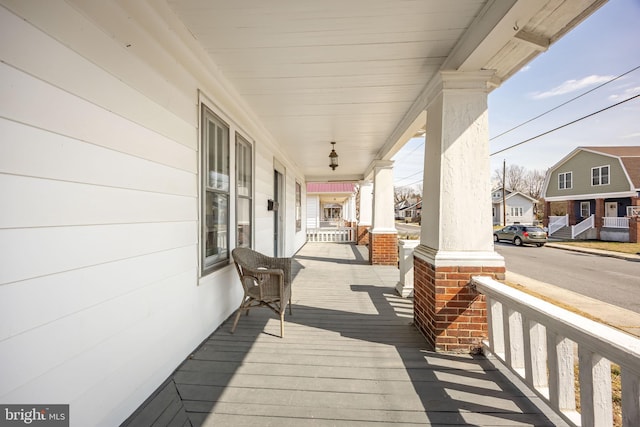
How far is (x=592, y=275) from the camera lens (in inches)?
294

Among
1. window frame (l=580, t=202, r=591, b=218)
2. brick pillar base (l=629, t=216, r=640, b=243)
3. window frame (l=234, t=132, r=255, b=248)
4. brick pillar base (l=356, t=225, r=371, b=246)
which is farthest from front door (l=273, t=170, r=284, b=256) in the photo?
window frame (l=580, t=202, r=591, b=218)

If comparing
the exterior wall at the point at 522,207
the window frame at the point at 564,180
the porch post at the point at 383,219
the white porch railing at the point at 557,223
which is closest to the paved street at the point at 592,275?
the porch post at the point at 383,219

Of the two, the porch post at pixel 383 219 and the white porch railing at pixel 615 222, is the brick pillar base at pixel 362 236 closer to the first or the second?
the porch post at pixel 383 219

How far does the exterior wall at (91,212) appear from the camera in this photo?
104 cm

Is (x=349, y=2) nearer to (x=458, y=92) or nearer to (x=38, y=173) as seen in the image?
(x=458, y=92)

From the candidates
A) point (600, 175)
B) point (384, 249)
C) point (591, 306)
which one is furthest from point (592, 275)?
point (600, 175)

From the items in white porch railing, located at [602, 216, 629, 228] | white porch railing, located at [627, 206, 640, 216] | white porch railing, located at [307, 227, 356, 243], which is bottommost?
white porch railing, located at [307, 227, 356, 243]

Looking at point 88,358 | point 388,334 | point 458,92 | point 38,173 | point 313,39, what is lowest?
point 388,334

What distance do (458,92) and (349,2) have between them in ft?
4.16

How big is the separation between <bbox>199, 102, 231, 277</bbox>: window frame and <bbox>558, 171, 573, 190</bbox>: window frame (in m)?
24.2

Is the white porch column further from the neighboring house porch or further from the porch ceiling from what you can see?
the neighboring house porch

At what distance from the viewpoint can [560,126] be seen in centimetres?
700

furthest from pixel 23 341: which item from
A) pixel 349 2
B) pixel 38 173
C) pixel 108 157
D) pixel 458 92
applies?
pixel 458 92

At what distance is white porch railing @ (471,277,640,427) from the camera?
111 cm
